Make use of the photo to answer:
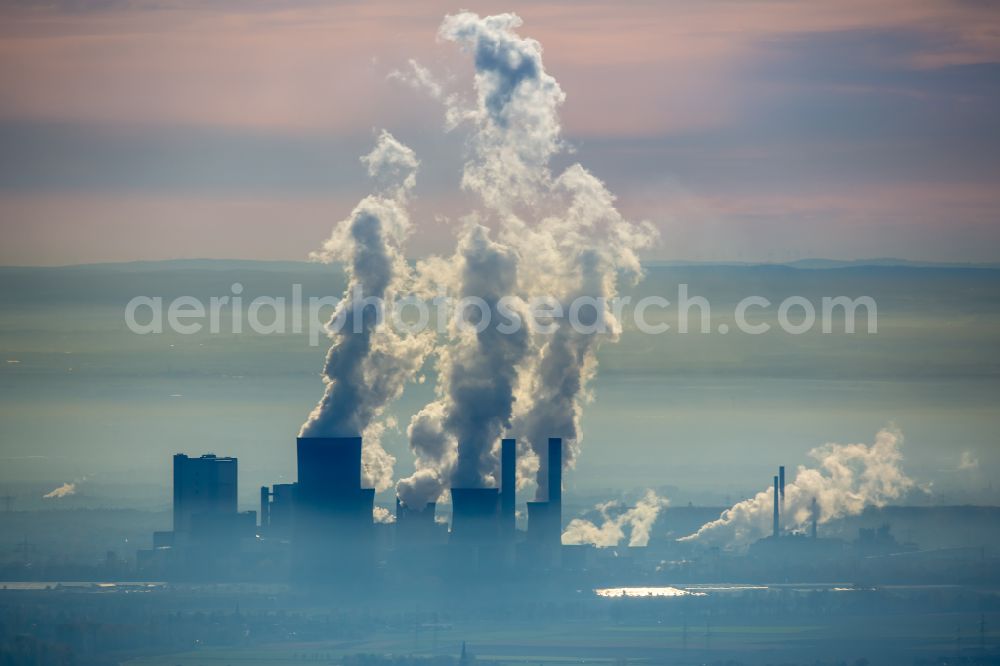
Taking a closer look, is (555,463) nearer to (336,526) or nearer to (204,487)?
(336,526)

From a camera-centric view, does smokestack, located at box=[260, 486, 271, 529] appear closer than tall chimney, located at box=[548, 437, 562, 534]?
No

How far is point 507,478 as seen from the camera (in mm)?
164375

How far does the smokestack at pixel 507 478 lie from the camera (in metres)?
163

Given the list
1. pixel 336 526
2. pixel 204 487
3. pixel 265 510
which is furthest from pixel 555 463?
pixel 204 487

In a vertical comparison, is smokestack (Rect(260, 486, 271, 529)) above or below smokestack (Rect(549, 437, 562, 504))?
below

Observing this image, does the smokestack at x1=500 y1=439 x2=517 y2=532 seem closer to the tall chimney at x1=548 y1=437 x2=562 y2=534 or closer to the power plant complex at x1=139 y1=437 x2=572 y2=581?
the power plant complex at x1=139 y1=437 x2=572 y2=581

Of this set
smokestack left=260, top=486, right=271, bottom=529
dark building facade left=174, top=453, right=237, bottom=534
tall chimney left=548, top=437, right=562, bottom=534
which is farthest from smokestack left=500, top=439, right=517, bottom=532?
dark building facade left=174, top=453, right=237, bottom=534

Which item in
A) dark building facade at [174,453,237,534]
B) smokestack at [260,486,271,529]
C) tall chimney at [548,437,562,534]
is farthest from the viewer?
smokestack at [260,486,271,529]

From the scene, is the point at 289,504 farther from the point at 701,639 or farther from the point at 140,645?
the point at 701,639

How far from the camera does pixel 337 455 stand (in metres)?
164

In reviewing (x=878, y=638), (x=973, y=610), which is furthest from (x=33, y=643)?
(x=973, y=610)

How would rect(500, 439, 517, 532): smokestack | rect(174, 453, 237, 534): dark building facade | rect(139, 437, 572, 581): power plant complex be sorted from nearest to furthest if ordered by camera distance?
rect(500, 439, 517, 532): smokestack < rect(139, 437, 572, 581): power plant complex < rect(174, 453, 237, 534): dark building facade

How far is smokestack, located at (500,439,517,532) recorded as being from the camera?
536 feet

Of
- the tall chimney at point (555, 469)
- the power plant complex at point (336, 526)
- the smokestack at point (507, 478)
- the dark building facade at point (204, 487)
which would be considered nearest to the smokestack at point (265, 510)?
the power plant complex at point (336, 526)
